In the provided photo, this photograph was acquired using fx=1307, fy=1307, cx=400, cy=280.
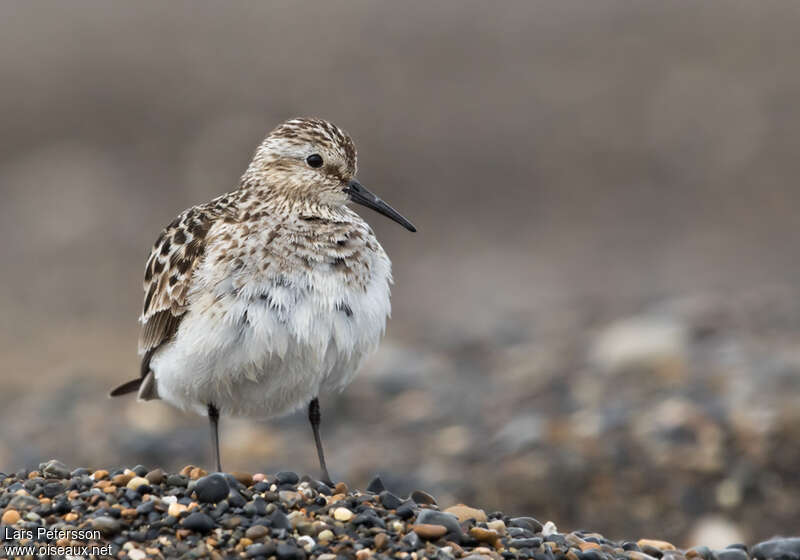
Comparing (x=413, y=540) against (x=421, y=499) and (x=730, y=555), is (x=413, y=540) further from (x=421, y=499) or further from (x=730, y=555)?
(x=730, y=555)

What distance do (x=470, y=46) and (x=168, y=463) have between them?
10.8 metres

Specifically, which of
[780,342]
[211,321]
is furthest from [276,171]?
[780,342]

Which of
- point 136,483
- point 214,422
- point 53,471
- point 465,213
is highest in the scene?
point 465,213

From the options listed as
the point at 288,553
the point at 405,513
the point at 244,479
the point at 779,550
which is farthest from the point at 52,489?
the point at 779,550

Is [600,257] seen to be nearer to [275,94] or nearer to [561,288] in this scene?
[561,288]

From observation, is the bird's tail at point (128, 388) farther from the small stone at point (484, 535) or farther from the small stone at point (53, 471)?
the small stone at point (484, 535)

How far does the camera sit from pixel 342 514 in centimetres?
648

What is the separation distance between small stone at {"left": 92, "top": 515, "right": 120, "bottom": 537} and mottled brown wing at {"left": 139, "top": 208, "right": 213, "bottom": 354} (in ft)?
6.23

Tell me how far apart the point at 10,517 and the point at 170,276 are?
2.21 metres

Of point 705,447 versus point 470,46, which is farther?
point 470,46

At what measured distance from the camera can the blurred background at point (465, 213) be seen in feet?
40.4

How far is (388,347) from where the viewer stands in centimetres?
1525

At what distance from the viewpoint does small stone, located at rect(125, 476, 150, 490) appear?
6516 mm

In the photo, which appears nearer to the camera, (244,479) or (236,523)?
(236,523)
